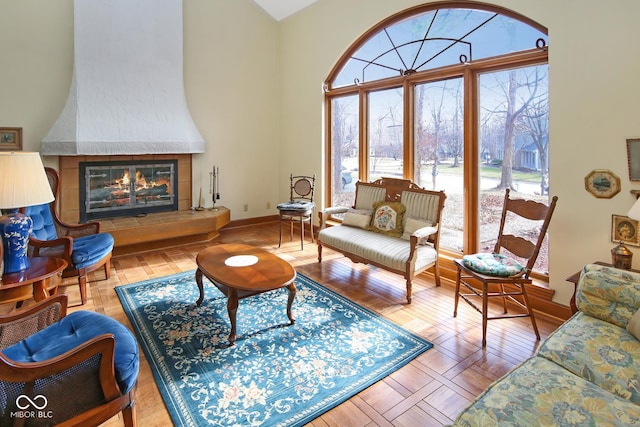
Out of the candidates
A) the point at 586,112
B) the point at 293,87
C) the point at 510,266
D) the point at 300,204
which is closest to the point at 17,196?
the point at 300,204

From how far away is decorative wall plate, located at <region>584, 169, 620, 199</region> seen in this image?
269 centimetres

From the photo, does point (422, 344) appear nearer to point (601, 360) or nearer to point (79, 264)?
point (601, 360)

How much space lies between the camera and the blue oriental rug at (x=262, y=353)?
2.06m

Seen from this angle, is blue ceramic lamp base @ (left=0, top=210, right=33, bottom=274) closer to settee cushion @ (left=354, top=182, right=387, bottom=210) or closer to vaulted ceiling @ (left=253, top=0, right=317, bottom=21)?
settee cushion @ (left=354, top=182, right=387, bottom=210)

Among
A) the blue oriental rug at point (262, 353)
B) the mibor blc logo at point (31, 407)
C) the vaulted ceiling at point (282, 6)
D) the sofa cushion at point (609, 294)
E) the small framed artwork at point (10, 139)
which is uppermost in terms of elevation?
the vaulted ceiling at point (282, 6)

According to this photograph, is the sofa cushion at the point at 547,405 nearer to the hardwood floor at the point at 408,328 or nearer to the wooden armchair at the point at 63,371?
the hardwood floor at the point at 408,328

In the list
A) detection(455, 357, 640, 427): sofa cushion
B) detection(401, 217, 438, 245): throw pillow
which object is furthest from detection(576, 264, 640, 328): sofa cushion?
detection(401, 217, 438, 245): throw pillow

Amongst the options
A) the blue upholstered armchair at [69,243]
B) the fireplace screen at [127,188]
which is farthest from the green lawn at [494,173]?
the fireplace screen at [127,188]

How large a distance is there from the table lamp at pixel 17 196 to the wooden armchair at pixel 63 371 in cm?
86

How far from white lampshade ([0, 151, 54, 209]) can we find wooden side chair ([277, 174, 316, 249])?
293 cm

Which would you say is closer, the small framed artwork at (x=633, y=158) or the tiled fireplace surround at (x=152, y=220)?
the small framed artwork at (x=633, y=158)

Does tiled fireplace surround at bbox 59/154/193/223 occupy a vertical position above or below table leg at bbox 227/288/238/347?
above

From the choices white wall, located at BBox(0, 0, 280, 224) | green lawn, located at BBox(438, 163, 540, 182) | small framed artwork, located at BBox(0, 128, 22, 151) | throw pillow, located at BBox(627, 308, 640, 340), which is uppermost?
white wall, located at BBox(0, 0, 280, 224)

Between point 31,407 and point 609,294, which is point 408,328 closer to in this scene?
point 609,294
